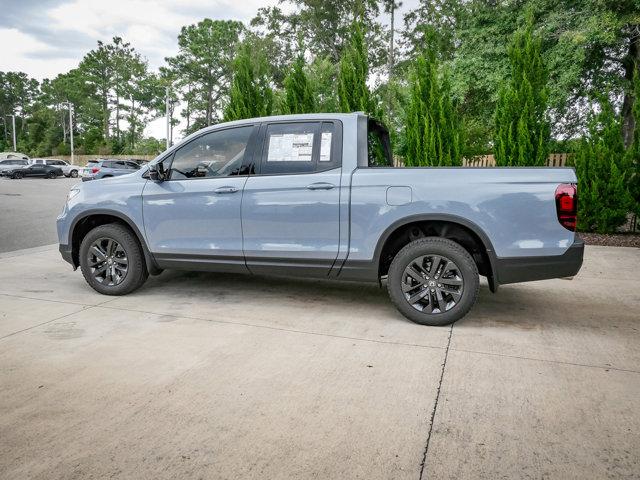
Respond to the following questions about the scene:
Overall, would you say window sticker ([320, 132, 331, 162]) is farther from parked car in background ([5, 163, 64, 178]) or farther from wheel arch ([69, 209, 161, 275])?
parked car in background ([5, 163, 64, 178])

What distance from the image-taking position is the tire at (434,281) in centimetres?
422

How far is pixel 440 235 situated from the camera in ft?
15.0

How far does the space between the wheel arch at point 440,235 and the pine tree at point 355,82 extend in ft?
21.9

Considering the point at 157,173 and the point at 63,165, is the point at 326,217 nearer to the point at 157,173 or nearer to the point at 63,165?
the point at 157,173

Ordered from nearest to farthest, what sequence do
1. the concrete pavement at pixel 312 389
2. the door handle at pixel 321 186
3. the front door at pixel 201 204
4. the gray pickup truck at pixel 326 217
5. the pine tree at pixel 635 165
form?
the concrete pavement at pixel 312 389 < the gray pickup truck at pixel 326 217 < the door handle at pixel 321 186 < the front door at pixel 201 204 < the pine tree at pixel 635 165

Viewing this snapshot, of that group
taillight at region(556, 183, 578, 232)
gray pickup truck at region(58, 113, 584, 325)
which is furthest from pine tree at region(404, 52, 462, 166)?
taillight at region(556, 183, 578, 232)

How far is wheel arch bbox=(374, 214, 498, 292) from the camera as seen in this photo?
421 cm

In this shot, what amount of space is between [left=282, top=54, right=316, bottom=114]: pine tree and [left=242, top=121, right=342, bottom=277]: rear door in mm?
6911

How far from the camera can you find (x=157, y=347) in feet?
12.5

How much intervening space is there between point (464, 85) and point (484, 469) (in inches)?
799

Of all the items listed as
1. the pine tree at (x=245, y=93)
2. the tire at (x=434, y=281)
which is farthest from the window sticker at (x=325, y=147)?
the pine tree at (x=245, y=93)

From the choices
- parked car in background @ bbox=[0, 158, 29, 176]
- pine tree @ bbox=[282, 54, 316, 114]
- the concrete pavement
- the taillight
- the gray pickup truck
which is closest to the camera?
the concrete pavement

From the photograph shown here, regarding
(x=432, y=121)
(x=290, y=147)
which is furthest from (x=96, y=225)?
(x=432, y=121)

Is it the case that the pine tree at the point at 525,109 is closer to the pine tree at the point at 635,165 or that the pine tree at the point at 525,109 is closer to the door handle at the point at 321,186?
the pine tree at the point at 635,165
